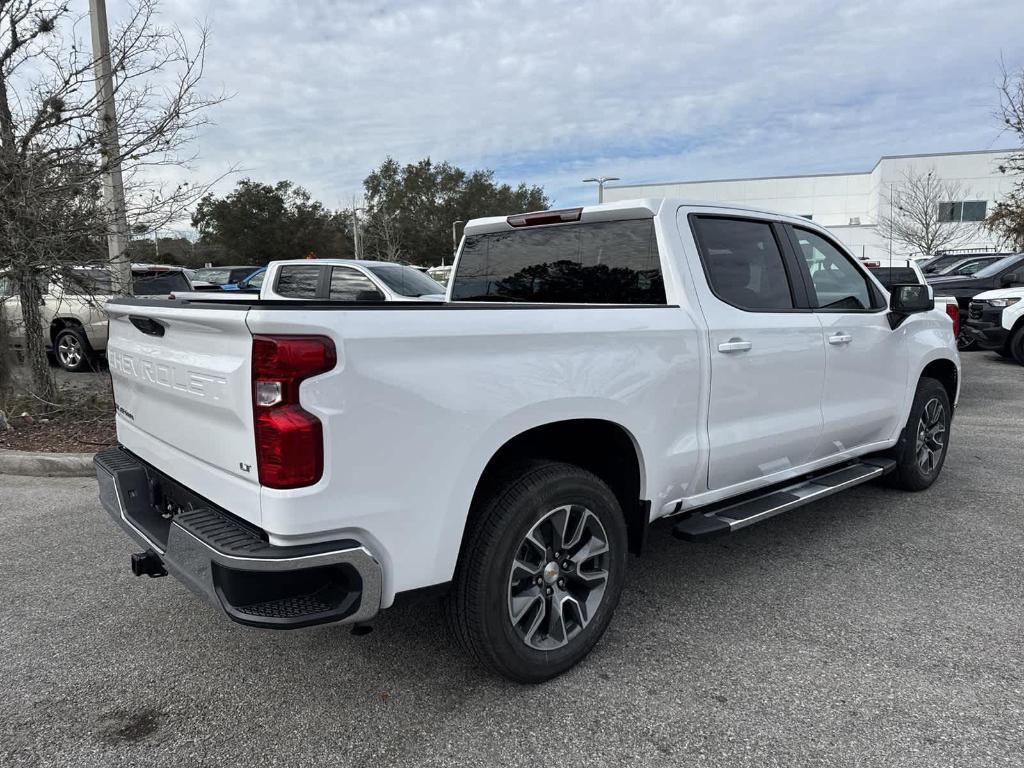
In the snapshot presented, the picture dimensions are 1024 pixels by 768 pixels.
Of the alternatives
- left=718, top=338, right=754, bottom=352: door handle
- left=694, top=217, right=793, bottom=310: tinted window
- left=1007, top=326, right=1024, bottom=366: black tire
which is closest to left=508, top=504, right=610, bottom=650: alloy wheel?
left=718, top=338, right=754, bottom=352: door handle

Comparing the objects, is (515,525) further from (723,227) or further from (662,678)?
(723,227)

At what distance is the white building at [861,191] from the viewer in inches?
1849

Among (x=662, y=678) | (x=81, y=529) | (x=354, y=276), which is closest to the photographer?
(x=662, y=678)

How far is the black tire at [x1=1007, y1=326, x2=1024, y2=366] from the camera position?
11352 mm

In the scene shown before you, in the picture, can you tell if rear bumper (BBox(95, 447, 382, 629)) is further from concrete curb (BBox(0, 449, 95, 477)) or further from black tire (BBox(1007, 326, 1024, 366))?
black tire (BBox(1007, 326, 1024, 366))

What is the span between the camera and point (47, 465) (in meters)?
5.82

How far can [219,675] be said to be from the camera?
2.91 m

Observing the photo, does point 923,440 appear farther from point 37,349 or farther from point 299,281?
point 37,349

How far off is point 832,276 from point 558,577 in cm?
262

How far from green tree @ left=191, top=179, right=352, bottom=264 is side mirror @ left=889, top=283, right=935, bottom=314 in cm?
5553

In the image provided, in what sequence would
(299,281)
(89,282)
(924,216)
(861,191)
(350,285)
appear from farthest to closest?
(861,191)
(924,216)
(299,281)
(350,285)
(89,282)

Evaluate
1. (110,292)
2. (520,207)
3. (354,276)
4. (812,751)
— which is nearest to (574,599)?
(812,751)

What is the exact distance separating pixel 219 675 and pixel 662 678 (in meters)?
1.76

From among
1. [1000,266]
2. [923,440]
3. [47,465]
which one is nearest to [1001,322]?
[1000,266]
